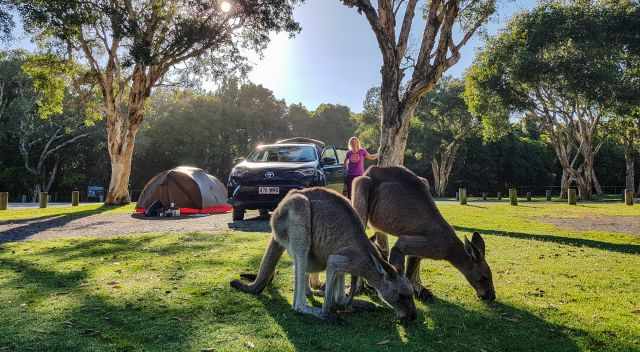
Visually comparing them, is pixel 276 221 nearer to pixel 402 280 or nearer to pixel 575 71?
pixel 402 280

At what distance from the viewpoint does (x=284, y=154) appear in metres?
14.4

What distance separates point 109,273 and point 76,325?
239 cm

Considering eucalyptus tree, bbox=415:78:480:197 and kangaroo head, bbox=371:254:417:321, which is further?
eucalyptus tree, bbox=415:78:480:197

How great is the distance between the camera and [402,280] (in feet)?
13.5

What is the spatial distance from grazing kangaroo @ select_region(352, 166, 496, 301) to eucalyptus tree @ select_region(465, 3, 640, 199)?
86.0ft

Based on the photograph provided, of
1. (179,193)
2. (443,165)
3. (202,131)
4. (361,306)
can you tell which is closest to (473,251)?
(361,306)

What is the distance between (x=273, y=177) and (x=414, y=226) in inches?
333

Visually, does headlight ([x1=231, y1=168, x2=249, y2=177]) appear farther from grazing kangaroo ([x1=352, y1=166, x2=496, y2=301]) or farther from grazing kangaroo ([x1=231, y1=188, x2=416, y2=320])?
grazing kangaroo ([x1=231, y1=188, x2=416, y2=320])

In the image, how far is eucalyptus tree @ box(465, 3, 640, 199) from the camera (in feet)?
85.6

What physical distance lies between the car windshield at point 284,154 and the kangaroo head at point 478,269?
927 cm

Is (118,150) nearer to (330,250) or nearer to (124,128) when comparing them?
(124,128)

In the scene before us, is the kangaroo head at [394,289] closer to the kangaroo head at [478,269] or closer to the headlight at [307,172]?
the kangaroo head at [478,269]

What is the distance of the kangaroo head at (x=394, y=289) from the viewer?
4.09 m

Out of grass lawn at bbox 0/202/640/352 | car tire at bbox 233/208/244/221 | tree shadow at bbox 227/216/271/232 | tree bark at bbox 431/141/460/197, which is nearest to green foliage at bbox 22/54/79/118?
car tire at bbox 233/208/244/221
